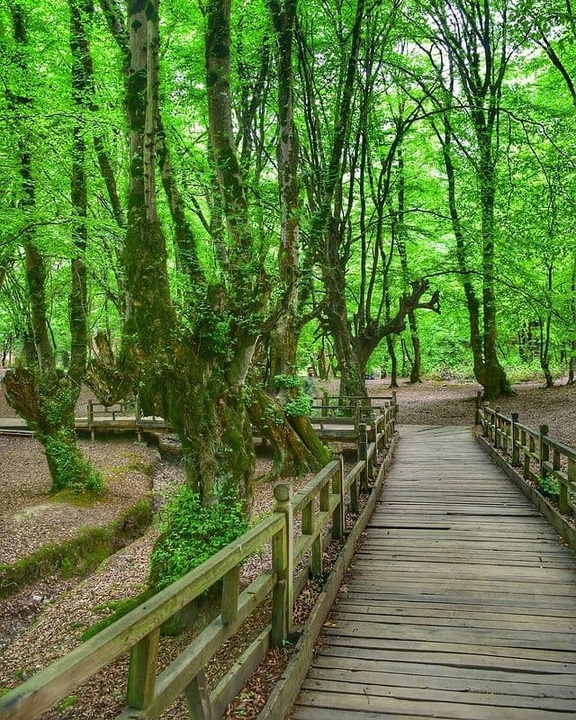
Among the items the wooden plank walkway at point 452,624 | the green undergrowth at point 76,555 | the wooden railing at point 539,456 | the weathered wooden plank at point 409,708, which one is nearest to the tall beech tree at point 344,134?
the wooden railing at point 539,456

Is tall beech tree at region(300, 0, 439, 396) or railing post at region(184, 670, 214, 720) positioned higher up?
tall beech tree at region(300, 0, 439, 396)

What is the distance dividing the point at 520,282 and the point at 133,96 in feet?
59.0

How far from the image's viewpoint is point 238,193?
6.48 m

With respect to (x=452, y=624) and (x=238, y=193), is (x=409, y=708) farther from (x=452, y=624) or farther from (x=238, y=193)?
(x=238, y=193)

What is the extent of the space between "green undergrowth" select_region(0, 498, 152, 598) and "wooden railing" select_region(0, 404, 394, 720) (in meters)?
5.44

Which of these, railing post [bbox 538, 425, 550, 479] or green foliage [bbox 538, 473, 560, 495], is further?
railing post [bbox 538, 425, 550, 479]

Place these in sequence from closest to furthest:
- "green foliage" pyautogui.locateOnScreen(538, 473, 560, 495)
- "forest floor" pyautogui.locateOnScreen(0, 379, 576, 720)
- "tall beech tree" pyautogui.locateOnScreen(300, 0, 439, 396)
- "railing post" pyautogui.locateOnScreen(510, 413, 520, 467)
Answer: "forest floor" pyautogui.locateOnScreen(0, 379, 576, 720), "green foliage" pyautogui.locateOnScreen(538, 473, 560, 495), "railing post" pyautogui.locateOnScreen(510, 413, 520, 467), "tall beech tree" pyautogui.locateOnScreen(300, 0, 439, 396)

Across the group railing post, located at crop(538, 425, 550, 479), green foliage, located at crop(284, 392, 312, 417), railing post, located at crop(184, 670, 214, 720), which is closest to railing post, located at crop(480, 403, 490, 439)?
green foliage, located at crop(284, 392, 312, 417)

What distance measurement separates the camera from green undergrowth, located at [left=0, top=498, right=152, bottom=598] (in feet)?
26.7

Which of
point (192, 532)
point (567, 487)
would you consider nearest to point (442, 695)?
point (192, 532)

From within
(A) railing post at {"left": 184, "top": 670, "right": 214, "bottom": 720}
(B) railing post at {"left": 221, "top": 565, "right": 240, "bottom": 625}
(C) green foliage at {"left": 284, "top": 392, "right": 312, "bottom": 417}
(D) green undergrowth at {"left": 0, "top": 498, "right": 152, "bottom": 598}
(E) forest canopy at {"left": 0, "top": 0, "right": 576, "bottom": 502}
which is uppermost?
(E) forest canopy at {"left": 0, "top": 0, "right": 576, "bottom": 502}

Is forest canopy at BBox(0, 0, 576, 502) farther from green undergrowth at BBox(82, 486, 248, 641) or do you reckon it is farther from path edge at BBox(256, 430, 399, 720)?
path edge at BBox(256, 430, 399, 720)

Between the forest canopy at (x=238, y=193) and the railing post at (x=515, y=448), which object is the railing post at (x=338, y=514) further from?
the railing post at (x=515, y=448)

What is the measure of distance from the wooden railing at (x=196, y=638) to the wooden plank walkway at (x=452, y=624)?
0.56 m
